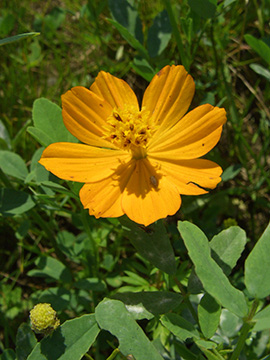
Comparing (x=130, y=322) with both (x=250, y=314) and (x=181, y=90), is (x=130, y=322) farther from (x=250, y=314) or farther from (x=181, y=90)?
(x=181, y=90)

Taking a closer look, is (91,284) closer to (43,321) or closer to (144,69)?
(43,321)

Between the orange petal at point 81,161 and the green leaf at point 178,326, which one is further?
the orange petal at point 81,161

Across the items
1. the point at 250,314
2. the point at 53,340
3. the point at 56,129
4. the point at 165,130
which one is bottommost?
the point at 53,340

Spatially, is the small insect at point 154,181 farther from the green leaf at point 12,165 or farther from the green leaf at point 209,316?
the green leaf at point 12,165

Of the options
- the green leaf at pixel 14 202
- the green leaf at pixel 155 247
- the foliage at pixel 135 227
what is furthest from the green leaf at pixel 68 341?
the green leaf at pixel 14 202

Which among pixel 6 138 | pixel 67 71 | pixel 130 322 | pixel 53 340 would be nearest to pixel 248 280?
pixel 130 322

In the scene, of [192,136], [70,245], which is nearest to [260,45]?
[192,136]
